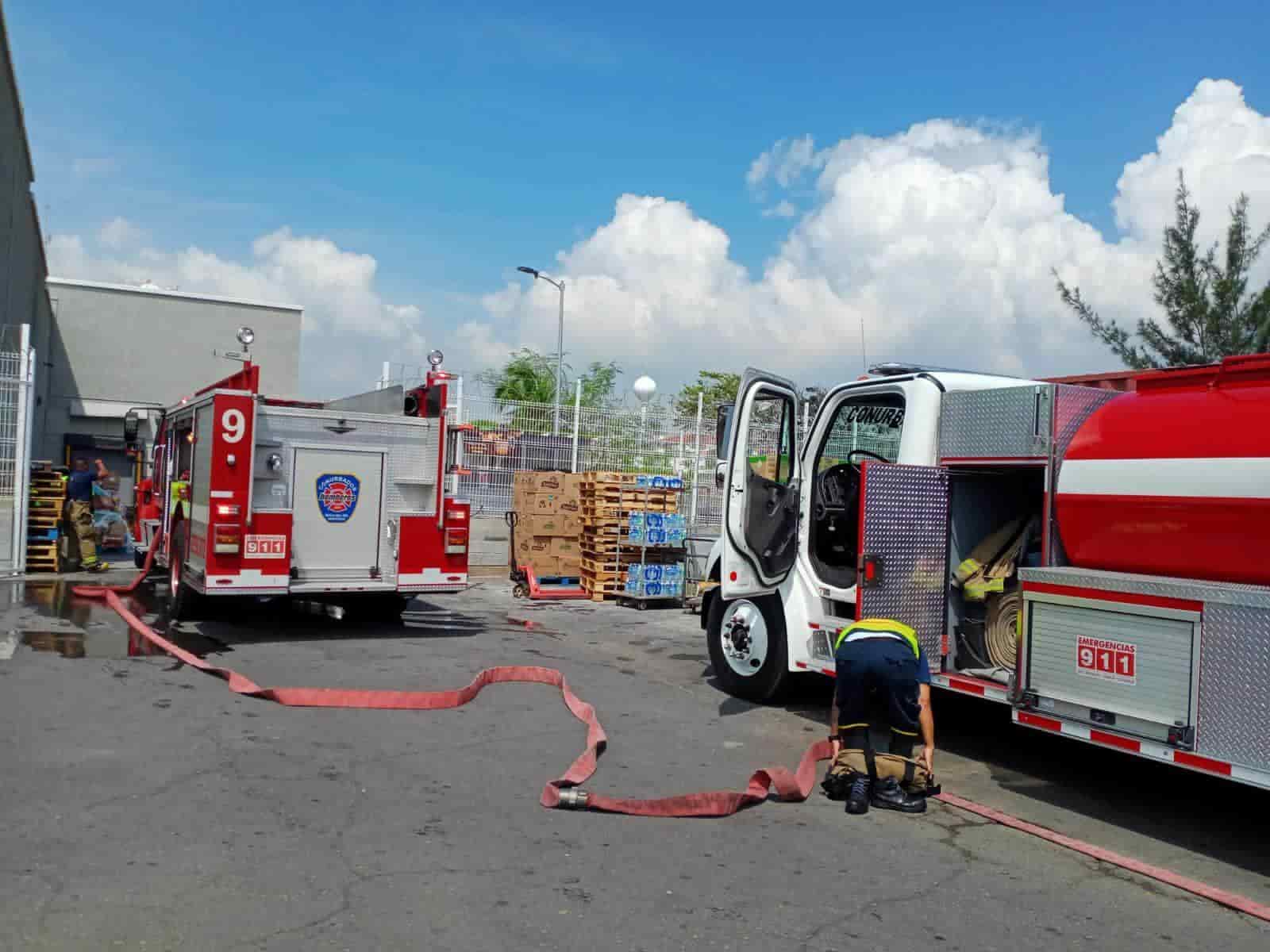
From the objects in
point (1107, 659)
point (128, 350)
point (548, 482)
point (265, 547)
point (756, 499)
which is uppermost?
point (128, 350)

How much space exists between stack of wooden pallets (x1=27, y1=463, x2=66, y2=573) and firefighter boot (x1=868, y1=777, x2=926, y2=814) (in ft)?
47.1

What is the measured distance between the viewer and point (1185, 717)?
5484 mm

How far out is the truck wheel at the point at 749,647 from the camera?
8500mm

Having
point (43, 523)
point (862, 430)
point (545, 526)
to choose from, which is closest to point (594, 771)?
point (862, 430)

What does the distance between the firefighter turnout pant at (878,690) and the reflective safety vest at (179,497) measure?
8.41 metres

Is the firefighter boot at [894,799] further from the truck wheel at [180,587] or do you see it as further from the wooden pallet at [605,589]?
the wooden pallet at [605,589]

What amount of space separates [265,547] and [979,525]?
22.8 feet

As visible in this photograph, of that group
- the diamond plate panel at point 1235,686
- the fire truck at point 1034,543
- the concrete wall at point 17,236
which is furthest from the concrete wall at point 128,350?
the diamond plate panel at point 1235,686

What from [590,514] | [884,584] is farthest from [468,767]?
[590,514]

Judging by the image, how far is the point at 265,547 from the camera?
10.8 metres

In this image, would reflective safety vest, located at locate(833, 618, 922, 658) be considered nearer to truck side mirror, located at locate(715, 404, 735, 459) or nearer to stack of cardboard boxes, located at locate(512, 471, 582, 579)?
truck side mirror, located at locate(715, 404, 735, 459)

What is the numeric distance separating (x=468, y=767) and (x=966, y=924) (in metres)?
3.13

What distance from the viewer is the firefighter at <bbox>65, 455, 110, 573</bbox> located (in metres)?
16.8

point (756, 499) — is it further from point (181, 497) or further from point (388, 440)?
point (181, 497)
